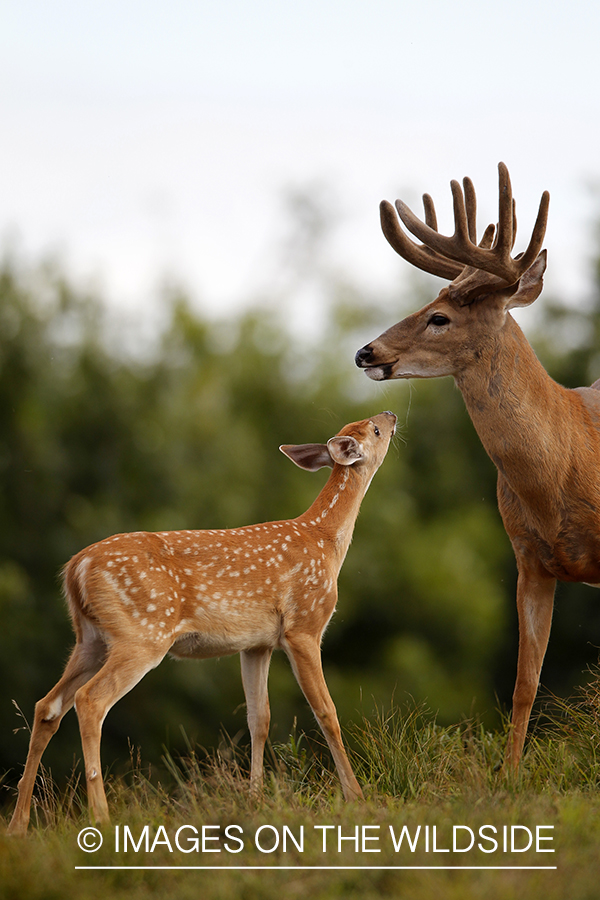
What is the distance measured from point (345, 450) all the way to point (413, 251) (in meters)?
1.16

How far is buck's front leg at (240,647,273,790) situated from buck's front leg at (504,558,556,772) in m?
1.30

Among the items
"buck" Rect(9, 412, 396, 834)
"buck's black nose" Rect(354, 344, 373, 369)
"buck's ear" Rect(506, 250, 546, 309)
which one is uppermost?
"buck's ear" Rect(506, 250, 546, 309)

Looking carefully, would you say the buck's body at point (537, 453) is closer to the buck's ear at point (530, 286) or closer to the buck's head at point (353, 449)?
the buck's ear at point (530, 286)

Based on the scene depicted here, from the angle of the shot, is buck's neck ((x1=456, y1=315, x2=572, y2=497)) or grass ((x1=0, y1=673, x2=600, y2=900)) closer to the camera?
grass ((x1=0, y1=673, x2=600, y2=900))

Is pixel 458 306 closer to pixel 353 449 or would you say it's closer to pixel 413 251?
pixel 413 251

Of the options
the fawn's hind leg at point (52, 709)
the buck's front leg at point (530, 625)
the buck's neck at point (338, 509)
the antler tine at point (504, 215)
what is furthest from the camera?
the buck's neck at point (338, 509)

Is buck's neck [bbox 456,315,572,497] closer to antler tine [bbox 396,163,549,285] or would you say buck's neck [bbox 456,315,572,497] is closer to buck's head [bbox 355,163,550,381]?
buck's head [bbox 355,163,550,381]

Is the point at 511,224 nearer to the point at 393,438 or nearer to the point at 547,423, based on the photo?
the point at 547,423

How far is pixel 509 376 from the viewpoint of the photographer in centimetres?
492

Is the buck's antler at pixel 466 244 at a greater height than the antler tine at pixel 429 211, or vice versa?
the antler tine at pixel 429 211

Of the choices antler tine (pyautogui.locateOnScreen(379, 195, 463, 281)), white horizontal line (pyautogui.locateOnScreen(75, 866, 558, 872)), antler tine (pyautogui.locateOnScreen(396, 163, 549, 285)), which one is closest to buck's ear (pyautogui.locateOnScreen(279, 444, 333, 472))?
antler tine (pyautogui.locateOnScreen(379, 195, 463, 281))

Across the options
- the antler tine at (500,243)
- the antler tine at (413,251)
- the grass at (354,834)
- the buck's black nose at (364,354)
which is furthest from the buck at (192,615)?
the antler tine at (500,243)

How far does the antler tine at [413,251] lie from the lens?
16.5 ft

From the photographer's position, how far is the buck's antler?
480 cm
